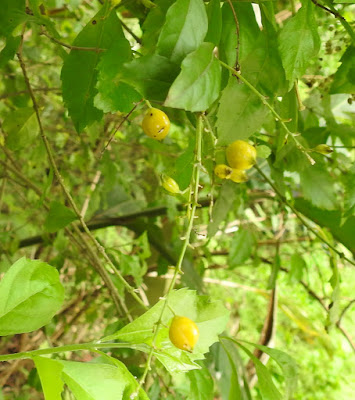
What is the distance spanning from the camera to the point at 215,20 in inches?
15.8

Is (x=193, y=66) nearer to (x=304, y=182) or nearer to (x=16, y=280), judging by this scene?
(x=16, y=280)

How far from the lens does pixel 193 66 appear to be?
0.33 m

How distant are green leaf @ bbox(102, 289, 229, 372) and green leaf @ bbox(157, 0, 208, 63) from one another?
0.69 feet

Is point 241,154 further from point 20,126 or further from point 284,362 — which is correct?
point 20,126

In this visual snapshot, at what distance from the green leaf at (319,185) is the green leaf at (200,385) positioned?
0.96 feet

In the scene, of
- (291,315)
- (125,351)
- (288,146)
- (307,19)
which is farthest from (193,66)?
(291,315)

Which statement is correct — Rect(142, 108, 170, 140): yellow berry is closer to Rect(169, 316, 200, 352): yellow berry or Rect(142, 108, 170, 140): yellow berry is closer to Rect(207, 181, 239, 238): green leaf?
Rect(169, 316, 200, 352): yellow berry

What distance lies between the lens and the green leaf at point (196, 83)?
0.32 metres

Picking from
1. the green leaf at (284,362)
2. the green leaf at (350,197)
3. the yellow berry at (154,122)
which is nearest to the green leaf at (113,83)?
the yellow berry at (154,122)

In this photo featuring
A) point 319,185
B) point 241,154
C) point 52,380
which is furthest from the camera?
point 319,185

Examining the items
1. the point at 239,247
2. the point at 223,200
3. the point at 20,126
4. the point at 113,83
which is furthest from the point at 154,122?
the point at 239,247

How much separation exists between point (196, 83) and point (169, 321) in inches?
8.8

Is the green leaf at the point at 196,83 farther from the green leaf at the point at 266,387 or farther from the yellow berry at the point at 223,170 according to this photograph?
the green leaf at the point at 266,387

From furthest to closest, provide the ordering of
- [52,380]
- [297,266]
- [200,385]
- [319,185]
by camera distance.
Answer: [297,266], [319,185], [200,385], [52,380]
